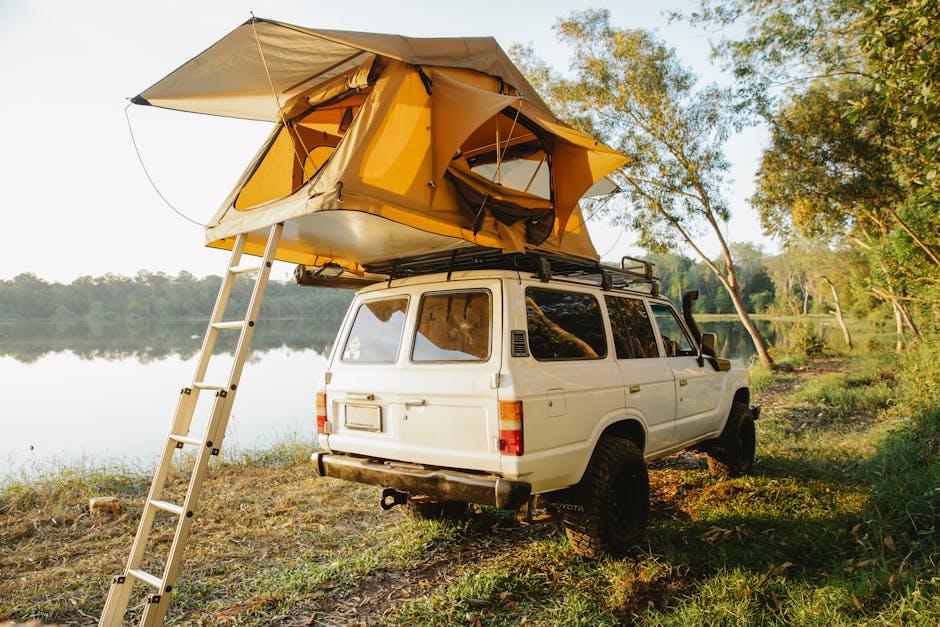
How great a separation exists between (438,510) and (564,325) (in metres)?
1.97

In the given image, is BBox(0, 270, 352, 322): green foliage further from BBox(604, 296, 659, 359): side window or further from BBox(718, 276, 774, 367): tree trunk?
BBox(604, 296, 659, 359): side window

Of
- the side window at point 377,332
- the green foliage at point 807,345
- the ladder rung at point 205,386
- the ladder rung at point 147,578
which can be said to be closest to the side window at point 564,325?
the side window at point 377,332

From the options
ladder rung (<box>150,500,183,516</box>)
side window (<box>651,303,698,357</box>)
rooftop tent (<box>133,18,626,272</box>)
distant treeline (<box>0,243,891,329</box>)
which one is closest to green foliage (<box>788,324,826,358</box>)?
distant treeline (<box>0,243,891,329</box>)

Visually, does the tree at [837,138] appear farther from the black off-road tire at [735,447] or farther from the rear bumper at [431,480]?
the rear bumper at [431,480]

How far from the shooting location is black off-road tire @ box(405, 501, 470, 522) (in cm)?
464

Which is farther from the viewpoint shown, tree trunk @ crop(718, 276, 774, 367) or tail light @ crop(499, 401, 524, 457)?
tree trunk @ crop(718, 276, 774, 367)

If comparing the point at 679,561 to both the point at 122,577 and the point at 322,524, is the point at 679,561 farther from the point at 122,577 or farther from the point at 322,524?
the point at 122,577

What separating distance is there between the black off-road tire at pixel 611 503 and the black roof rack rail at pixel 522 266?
1.32 m

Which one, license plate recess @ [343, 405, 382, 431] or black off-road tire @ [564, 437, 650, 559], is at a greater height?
license plate recess @ [343, 405, 382, 431]

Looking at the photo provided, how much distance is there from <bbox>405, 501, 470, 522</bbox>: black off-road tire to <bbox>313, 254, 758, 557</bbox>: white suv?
0.5 inches

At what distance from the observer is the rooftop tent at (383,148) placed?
331 centimetres

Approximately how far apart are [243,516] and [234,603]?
170 cm

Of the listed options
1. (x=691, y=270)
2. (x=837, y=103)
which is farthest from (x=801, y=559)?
(x=691, y=270)

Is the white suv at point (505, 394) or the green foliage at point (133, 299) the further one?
the green foliage at point (133, 299)
